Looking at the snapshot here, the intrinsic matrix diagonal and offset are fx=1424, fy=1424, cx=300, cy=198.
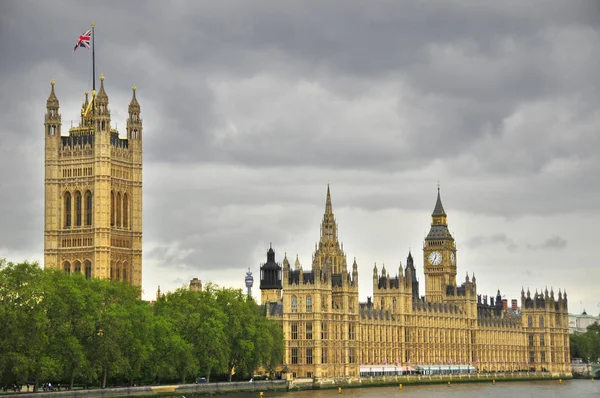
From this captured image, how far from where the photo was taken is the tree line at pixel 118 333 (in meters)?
116

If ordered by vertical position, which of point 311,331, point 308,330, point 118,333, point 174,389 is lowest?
point 174,389

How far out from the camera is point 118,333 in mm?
128250

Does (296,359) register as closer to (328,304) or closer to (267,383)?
(328,304)

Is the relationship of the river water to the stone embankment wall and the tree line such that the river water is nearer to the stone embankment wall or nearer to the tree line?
the stone embankment wall

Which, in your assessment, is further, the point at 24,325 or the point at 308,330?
the point at 308,330

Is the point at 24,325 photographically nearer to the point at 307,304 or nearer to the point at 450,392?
the point at 450,392

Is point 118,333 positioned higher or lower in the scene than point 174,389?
higher

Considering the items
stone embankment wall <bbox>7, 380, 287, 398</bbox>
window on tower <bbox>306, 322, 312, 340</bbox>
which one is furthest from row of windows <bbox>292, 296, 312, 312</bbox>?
stone embankment wall <bbox>7, 380, 287, 398</bbox>

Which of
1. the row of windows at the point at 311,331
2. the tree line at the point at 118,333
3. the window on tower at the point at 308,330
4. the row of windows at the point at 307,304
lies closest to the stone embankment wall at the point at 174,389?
the tree line at the point at 118,333

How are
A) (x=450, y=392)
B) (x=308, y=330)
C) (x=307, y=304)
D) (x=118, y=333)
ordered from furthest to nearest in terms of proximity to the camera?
(x=307, y=304), (x=308, y=330), (x=450, y=392), (x=118, y=333)

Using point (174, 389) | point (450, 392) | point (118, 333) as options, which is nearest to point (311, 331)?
point (450, 392)

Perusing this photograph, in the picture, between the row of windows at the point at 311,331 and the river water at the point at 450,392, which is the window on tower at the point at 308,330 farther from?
the river water at the point at 450,392

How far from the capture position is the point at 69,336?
404 ft

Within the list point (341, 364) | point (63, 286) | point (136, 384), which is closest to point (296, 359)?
point (341, 364)
